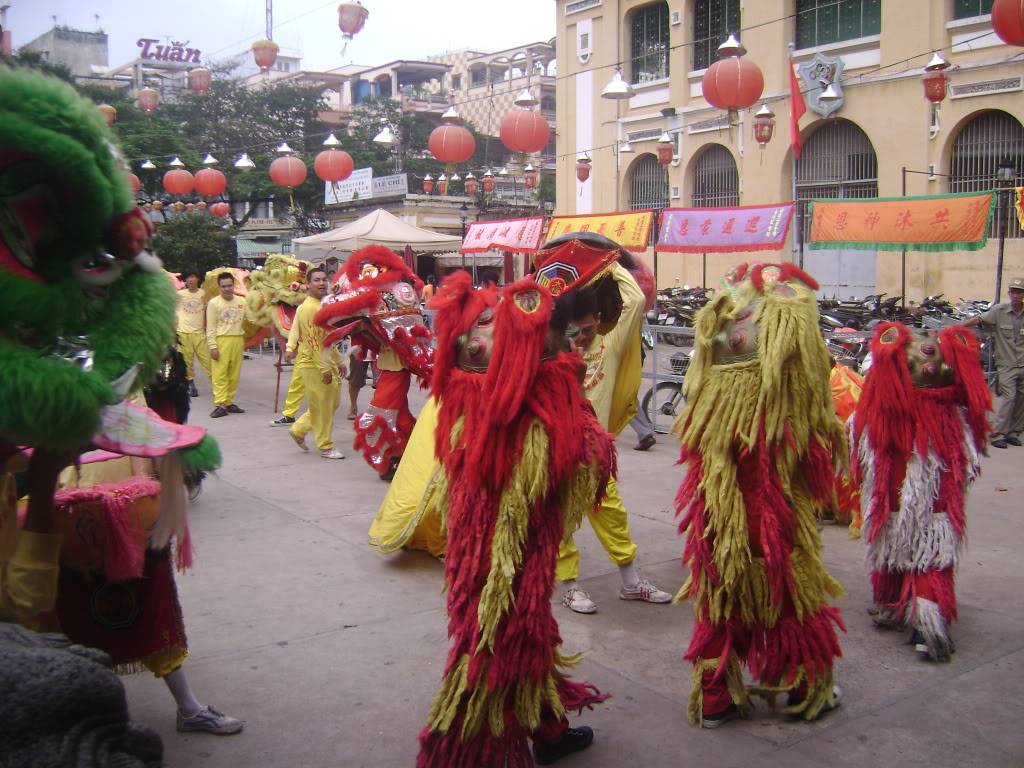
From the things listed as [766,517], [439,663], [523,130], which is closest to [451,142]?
[523,130]

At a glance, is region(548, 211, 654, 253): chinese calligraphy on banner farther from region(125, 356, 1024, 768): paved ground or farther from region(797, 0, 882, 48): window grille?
region(797, 0, 882, 48): window grille

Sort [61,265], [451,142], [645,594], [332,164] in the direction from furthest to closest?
[332,164], [451,142], [645,594], [61,265]

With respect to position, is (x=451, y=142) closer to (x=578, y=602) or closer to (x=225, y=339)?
(x=225, y=339)

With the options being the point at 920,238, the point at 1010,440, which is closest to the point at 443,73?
the point at 920,238

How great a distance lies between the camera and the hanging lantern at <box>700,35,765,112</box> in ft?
48.1

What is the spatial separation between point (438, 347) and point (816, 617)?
1.75 meters

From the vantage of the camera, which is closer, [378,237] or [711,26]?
[378,237]

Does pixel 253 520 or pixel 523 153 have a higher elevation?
pixel 523 153

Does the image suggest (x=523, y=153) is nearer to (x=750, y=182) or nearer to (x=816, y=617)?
(x=750, y=182)

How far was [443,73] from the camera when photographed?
57.7 metres

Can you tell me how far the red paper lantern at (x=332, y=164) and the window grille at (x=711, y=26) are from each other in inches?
397

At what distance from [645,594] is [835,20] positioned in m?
19.7

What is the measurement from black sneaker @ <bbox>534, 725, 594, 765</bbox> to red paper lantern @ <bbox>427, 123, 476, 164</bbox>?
42.2 feet

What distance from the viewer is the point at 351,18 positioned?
25.7 m
